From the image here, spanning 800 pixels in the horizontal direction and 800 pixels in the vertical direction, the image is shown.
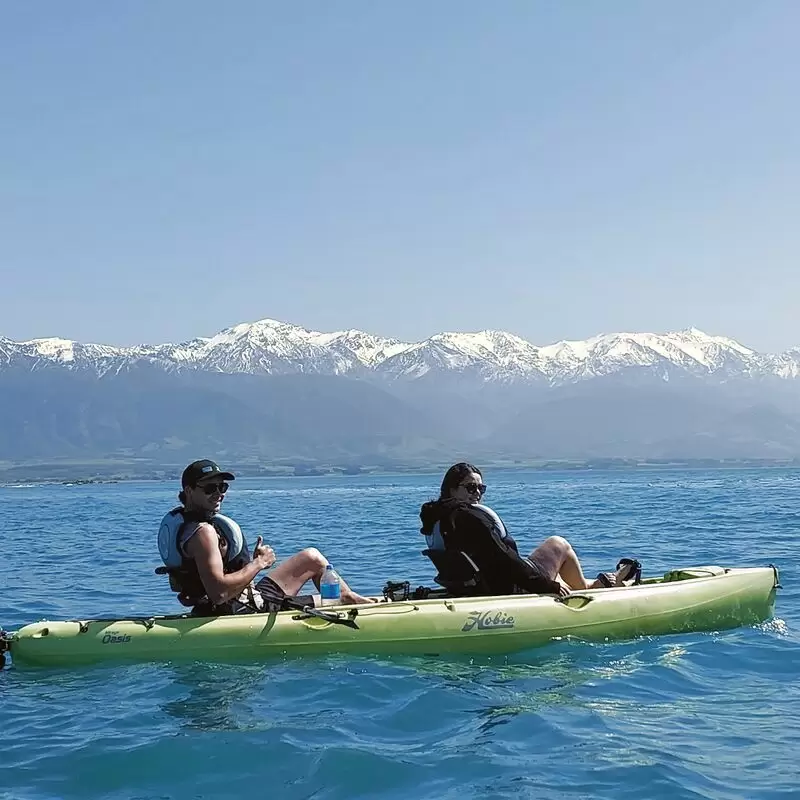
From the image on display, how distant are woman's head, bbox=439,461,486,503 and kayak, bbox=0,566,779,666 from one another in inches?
39.3

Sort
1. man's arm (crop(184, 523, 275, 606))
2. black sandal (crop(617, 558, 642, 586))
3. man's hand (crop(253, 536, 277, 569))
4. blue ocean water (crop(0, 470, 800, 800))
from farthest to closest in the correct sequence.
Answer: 1. black sandal (crop(617, 558, 642, 586))
2. man's hand (crop(253, 536, 277, 569))
3. man's arm (crop(184, 523, 275, 606))
4. blue ocean water (crop(0, 470, 800, 800))

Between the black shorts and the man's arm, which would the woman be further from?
the man's arm

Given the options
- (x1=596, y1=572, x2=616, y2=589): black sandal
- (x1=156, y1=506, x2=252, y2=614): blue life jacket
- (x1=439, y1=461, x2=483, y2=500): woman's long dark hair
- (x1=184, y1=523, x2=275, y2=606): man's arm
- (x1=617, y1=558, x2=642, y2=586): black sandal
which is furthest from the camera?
(x1=617, y1=558, x2=642, y2=586): black sandal

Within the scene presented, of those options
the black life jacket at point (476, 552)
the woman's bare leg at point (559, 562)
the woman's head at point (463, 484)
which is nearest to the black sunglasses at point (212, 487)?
the black life jacket at point (476, 552)

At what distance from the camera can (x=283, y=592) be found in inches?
385

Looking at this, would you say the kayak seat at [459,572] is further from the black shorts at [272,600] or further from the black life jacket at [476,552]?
the black shorts at [272,600]

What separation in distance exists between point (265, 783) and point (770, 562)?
40.7 feet

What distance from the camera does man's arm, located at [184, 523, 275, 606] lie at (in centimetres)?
865

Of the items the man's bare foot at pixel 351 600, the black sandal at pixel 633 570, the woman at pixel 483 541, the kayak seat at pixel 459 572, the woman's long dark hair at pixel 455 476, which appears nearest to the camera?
the woman at pixel 483 541

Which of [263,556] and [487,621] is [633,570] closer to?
[487,621]

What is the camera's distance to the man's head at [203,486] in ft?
28.5

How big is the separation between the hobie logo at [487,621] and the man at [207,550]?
195cm

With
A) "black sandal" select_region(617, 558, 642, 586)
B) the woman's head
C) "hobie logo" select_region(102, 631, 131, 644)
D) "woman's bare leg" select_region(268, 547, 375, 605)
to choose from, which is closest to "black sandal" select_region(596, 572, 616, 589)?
"black sandal" select_region(617, 558, 642, 586)

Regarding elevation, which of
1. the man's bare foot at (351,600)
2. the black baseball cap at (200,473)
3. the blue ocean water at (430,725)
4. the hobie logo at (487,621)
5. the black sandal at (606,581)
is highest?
the black baseball cap at (200,473)
